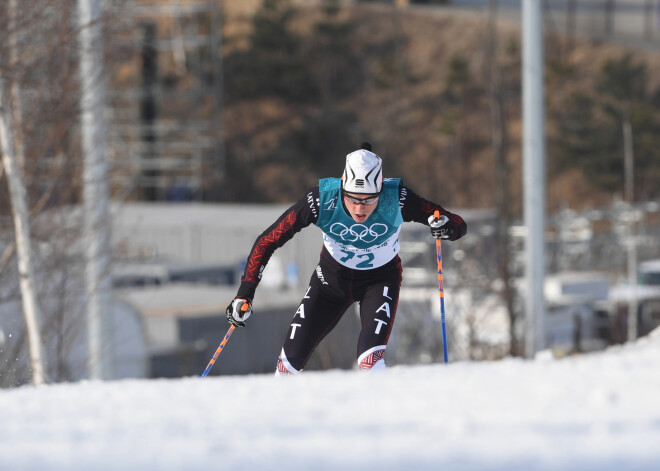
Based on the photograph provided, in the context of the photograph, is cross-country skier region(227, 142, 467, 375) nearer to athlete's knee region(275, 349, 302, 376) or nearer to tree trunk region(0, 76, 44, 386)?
athlete's knee region(275, 349, 302, 376)

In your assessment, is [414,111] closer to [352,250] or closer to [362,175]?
[352,250]

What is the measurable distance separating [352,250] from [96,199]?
5697 mm

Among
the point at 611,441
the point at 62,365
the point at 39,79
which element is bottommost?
the point at 62,365

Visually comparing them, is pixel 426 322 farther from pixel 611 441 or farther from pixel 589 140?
pixel 589 140

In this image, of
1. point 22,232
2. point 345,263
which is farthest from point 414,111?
point 345,263

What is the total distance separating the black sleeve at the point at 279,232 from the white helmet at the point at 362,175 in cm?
25

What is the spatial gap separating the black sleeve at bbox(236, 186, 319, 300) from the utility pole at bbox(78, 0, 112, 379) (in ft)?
17.5

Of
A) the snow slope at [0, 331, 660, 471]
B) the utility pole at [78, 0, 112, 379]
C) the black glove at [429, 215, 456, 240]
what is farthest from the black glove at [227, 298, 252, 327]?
the utility pole at [78, 0, 112, 379]

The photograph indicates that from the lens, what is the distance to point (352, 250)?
21.1 feet

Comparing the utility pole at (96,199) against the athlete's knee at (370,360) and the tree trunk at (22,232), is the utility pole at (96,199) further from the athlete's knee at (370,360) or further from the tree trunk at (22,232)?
the athlete's knee at (370,360)

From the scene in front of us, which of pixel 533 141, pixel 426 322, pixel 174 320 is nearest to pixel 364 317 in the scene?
pixel 533 141

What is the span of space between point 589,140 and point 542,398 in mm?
51760

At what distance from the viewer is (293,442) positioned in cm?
308

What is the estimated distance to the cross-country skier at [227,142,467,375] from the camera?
19.9ft
